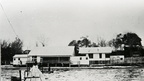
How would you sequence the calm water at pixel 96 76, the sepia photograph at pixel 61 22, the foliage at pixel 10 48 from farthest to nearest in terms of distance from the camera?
the calm water at pixel 96 76
the foliage at pixel 10 48
the sepia photograph at pixel 61 22

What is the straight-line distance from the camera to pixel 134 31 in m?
6.13

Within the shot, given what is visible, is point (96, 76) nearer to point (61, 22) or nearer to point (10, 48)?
point (61, 22)

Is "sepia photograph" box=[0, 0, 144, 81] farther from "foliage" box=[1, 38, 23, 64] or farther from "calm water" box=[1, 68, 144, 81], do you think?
"calm water" box=[1, 68, 144, 81]

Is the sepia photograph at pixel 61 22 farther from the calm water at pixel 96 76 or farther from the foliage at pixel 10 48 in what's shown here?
the calm water at pixel 96 76

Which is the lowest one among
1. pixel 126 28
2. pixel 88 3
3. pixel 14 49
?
pixel 14 49

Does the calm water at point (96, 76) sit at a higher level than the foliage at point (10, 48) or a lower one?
lower

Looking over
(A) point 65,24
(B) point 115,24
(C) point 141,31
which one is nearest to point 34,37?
(A) point 65,24

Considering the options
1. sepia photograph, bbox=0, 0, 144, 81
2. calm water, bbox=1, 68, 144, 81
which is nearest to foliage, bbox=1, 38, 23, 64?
sepia photograph, bbox=0, 0, 144, 81

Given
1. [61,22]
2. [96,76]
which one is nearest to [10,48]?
[61,22]

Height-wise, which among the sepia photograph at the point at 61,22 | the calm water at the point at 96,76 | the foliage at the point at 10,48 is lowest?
the calm water at the point at 96,76

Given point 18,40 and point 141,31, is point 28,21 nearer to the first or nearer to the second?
point 18,40

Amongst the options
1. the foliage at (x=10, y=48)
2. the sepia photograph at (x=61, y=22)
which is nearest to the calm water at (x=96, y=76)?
the foliage at (x=10, y=48)

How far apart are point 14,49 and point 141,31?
113 inches

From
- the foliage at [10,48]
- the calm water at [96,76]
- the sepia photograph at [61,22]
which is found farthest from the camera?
the calm water at [96,76]
